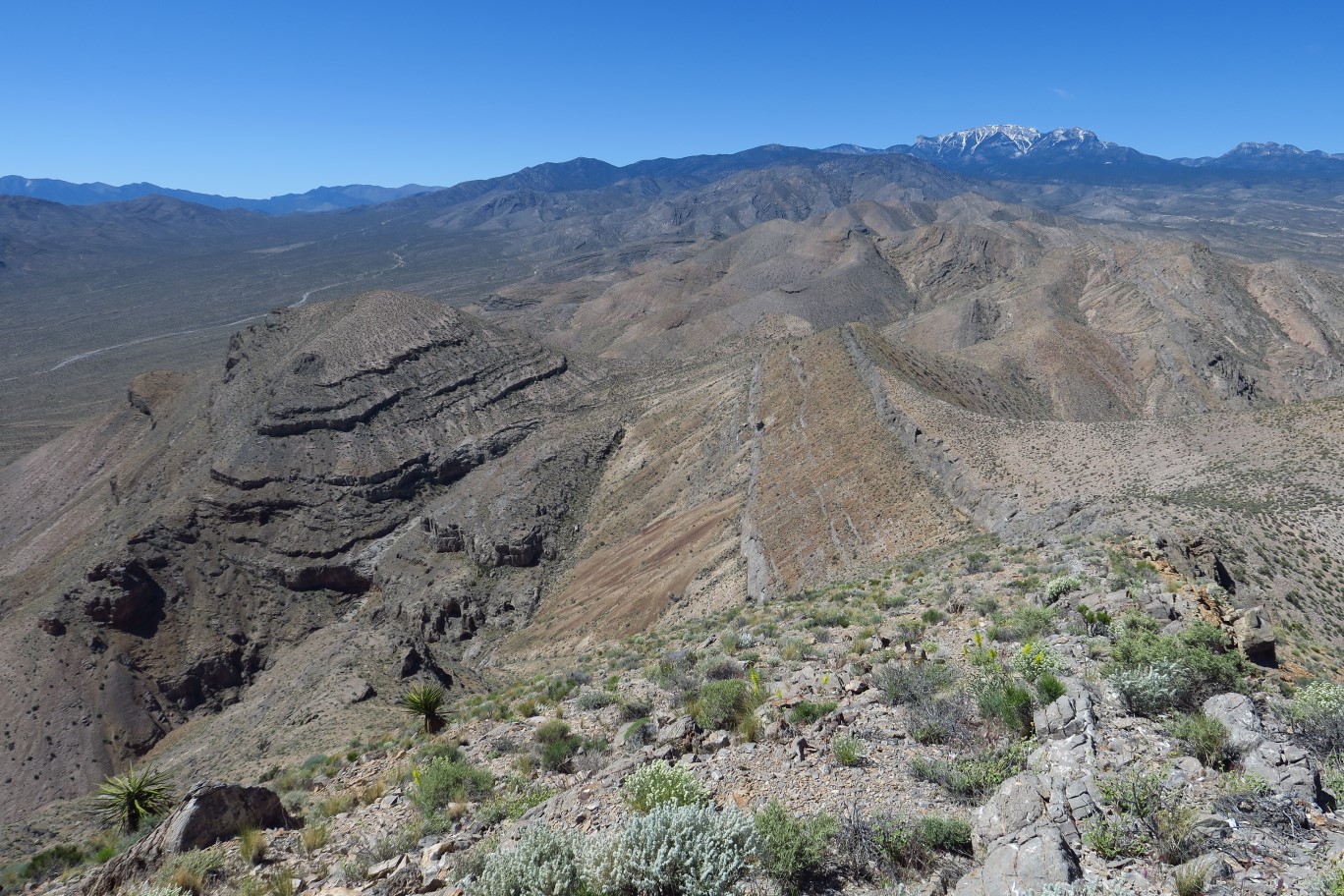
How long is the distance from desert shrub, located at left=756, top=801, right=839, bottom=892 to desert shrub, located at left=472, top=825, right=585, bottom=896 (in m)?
1.56

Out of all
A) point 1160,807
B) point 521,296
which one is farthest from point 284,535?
point 521,296

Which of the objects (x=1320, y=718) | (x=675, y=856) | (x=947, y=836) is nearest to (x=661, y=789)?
(x=675, y=856)

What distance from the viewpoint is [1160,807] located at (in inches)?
231

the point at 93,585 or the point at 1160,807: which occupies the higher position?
the point at 1160,807

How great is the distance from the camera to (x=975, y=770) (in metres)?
7.23

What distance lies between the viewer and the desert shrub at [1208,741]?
6691 mm

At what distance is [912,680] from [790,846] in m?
4.49

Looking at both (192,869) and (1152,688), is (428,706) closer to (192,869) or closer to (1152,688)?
(192,869)

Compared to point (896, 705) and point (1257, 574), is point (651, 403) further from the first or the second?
point (896, 705)

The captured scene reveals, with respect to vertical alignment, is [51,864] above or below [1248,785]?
below

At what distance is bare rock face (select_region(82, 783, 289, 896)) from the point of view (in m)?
8.98

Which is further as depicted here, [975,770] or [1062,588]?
[1062,588]

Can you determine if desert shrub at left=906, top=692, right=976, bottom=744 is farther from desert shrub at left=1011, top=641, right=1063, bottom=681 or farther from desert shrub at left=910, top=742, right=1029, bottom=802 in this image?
desert shrub at left=1011, top=641, right=1063, bottom=681

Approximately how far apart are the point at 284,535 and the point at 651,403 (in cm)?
2903
